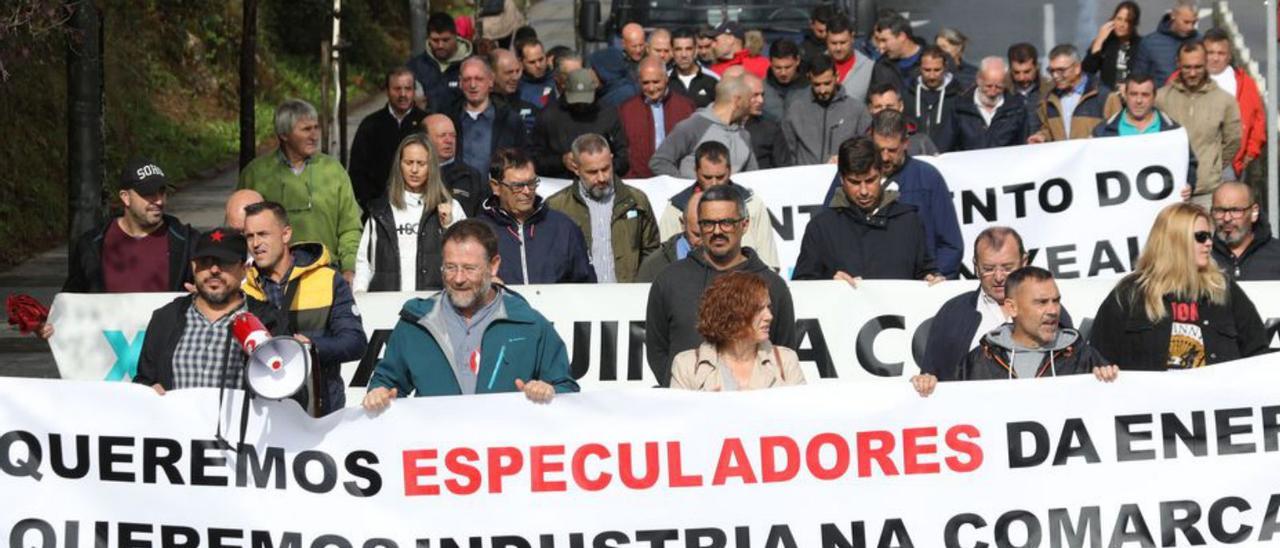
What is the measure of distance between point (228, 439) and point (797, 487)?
6.42 feet

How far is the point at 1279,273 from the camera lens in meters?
11.5

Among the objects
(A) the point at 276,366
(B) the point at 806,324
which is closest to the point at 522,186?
Result: (B) the point at 806,324

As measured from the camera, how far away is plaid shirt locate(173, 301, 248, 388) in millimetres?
9008

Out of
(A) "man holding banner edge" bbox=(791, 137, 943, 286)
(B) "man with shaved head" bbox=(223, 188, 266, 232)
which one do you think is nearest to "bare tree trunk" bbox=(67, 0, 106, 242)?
(B) "man with shaved head" bbox=(223, 188, 266, 232)

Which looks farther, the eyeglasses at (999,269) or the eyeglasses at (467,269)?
the eyeglasses at (999,269)

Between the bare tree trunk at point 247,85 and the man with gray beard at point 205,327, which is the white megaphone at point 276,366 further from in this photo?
the bare tree trunk at point 247,85

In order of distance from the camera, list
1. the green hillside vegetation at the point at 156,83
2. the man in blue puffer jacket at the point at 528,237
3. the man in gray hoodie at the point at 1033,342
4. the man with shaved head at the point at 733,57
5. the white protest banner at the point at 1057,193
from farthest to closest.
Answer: the green hillside vegetation at the point at 156,83 < the man with shaved head at the point at 733,57 < the white protest banner at the point at 1057,193 < the man in blue puffer jacket at the point at 528,237 < the man in gray hoodie at the point at 1033,342

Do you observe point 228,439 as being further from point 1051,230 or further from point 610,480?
point 1051,230

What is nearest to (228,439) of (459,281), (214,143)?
(459,281)

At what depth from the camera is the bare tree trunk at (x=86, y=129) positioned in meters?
16.2

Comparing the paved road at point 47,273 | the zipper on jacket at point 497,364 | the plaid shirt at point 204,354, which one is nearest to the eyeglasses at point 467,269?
the zipper on jacket at point 497,364

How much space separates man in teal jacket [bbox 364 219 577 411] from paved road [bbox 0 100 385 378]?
21.1 feet

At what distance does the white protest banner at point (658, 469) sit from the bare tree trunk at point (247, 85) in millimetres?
11764

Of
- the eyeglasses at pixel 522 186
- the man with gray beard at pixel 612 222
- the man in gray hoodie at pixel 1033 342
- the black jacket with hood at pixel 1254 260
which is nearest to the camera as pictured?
the man in gray hoodie at pixel 1033 342
